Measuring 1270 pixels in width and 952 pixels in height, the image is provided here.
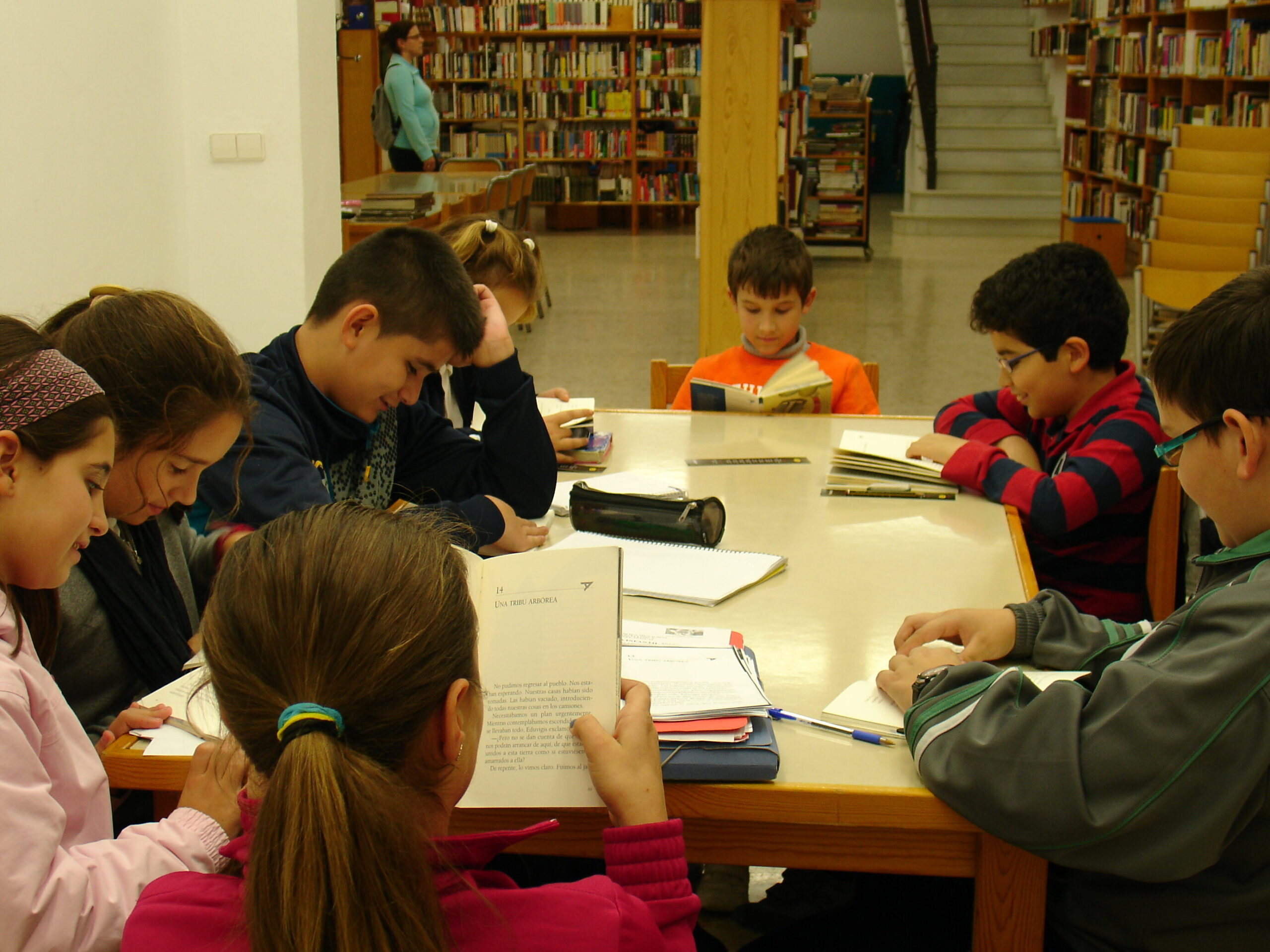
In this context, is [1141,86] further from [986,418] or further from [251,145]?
[986,418]

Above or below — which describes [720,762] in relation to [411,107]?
below

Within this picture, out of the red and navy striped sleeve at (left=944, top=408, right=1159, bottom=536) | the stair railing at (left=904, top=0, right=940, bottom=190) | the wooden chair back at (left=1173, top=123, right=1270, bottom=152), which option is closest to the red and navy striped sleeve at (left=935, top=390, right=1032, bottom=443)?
the red and navy striped sleeve at (left=944, top=408, right=1159, bottom=536)

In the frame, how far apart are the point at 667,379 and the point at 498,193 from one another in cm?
409

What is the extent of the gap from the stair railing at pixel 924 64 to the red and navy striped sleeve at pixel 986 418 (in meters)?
7.45

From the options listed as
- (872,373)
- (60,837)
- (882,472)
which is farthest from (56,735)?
(872,373)

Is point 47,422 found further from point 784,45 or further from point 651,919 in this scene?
point 784,45

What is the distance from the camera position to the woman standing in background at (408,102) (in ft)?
24.4

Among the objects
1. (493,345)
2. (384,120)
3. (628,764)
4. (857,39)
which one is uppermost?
(857,39)

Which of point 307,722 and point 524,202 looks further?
point 524,202

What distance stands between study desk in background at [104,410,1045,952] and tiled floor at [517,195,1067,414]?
2777 millimetres

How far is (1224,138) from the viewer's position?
5531 mm

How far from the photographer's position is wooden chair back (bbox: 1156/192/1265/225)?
5.19m

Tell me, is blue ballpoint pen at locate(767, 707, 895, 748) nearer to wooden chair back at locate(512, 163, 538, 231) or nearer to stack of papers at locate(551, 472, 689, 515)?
stack of papers at locate(551, 472, 689, 515)

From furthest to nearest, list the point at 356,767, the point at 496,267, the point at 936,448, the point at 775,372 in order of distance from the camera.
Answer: the point at 775,372
the point at 496,267
the point at 936,448
the point at 356,767
